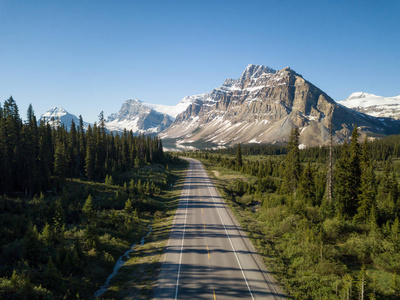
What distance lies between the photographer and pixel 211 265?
19297 millimetres

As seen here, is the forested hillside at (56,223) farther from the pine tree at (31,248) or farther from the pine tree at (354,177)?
the pine tree at (354,177)

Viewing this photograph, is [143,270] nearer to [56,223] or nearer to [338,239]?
[56,223]

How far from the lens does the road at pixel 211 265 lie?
1573 centimetres

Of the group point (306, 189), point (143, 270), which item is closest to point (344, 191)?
point (306, 189)

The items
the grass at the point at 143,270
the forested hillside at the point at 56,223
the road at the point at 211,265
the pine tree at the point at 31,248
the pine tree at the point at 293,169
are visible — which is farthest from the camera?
the pine tree at the point at 293,169

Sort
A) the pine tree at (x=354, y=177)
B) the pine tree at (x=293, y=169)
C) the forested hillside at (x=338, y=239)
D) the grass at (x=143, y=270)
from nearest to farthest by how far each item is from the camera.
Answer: the grass at (x=143, y=270), the forested hillside at (x=338, y=239), the pine tree at (x=354, y=177), the pine tree at (x=293, y=169)

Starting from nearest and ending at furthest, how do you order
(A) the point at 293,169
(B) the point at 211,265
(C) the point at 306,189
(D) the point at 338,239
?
(B) the point at 211,265 → (D) the point at 338,239 → (C) the point at 306,189 → (A) the point at 293,169

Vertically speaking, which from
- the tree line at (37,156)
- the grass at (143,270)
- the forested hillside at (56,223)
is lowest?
the grass at (143,270)

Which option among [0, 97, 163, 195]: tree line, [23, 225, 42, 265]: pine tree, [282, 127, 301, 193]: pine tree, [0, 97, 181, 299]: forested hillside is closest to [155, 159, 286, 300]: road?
[0, 97, 181, 299]: forested hillside

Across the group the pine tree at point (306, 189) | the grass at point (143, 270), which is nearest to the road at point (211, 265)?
the grass at point (143, 270)

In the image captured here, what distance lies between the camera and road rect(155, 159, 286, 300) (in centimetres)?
1573

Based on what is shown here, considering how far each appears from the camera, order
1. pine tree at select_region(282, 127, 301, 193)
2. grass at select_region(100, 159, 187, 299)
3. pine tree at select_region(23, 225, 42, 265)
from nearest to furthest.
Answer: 1. grass at select_region(100, 159, 187, 299)
2. pine tree at select_region(23, 225, 42, 265)
3. pine tree at select_region(282, 127, 301, 193)

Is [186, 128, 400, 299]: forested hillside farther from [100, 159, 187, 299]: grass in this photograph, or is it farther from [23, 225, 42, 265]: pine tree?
[23, 225, 42, 265]: pine tree

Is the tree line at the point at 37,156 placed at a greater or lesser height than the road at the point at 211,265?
greater
